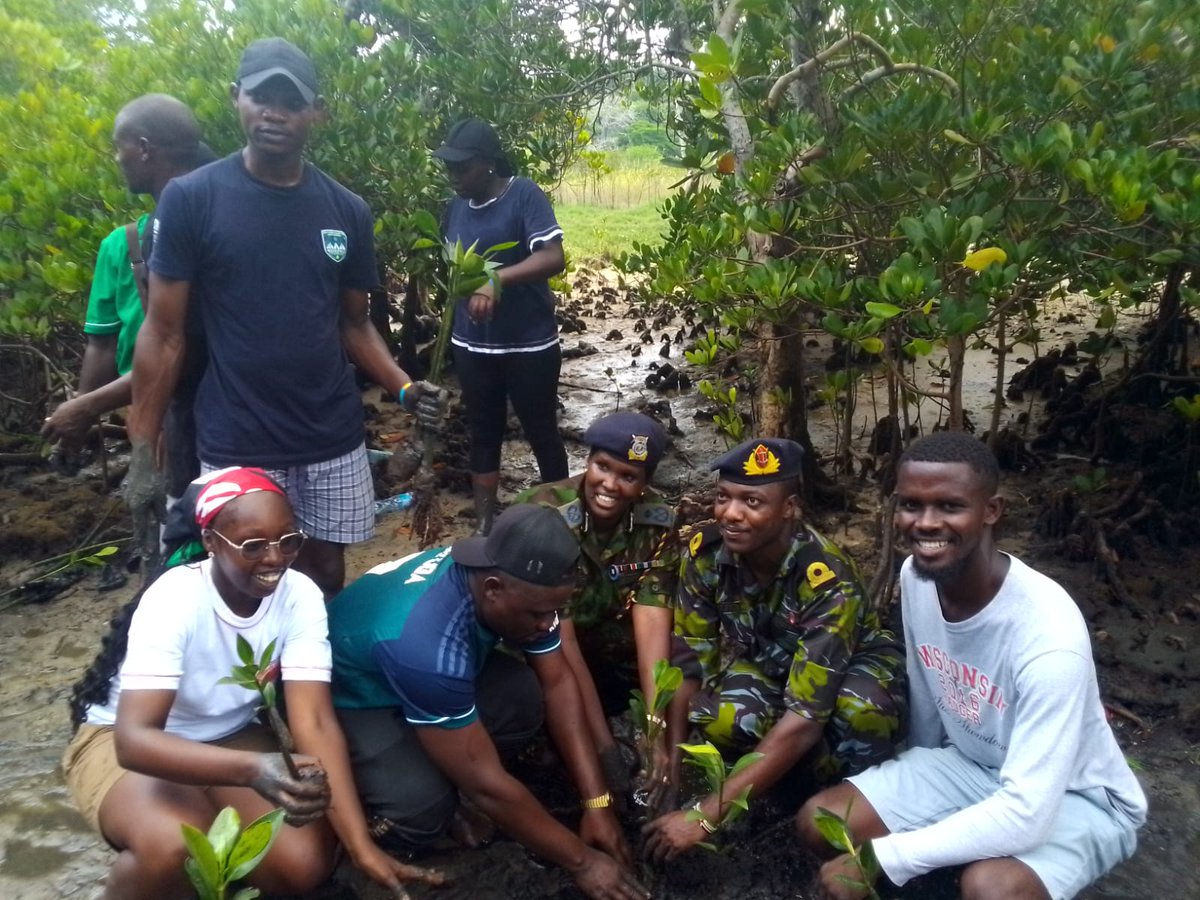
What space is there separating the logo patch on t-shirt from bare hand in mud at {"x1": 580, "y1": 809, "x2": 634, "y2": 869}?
176 cm

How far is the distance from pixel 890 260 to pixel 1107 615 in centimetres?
166

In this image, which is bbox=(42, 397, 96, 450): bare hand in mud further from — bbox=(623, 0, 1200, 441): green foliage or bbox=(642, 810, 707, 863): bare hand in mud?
bbox=(642, 810, 707, 863): bare hand in mud

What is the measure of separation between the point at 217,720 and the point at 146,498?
2.98ft

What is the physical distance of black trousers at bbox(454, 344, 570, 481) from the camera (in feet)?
13.5

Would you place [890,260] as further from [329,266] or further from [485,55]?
[485,55]

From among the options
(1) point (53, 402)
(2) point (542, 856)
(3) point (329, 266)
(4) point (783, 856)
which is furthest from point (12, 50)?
(4) point (783, 856)

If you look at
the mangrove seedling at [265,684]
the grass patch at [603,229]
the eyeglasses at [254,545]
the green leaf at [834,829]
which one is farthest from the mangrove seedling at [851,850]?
the grass patch at [603,229]

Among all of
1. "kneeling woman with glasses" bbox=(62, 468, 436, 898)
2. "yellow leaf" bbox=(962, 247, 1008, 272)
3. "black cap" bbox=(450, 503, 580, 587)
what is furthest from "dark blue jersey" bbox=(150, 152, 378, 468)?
"yellow leaf" bbox=(962, 247, 1008, 272)

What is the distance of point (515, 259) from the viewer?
4.08m

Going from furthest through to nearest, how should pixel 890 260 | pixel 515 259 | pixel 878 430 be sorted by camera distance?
pixel 878 430
pixel 515 259
pixel 890 260

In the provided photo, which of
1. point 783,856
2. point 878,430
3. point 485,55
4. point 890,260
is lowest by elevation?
point 783,856

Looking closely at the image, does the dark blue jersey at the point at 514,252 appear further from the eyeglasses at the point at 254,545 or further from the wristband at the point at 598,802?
the wristband at the point at 598,802

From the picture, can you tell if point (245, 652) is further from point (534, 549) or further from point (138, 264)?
point (138, 264)

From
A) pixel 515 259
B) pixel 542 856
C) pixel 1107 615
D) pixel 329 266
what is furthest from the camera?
pixel 515 259
